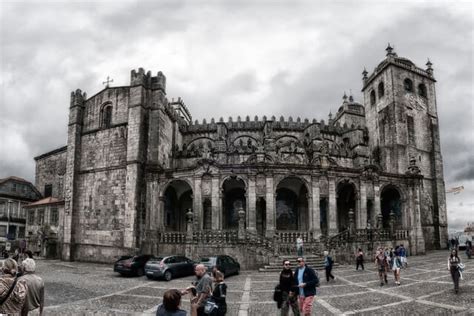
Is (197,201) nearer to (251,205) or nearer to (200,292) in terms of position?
(251,205)

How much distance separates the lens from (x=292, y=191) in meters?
31.2

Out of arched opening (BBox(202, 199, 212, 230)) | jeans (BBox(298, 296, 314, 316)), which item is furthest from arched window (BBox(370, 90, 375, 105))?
jeans (BBox(298, 296, 314, 316))

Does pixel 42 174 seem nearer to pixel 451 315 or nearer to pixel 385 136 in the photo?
pixel 385 136

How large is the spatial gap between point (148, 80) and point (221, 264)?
1777cm

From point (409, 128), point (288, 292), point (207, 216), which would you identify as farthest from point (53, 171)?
point (288, 292)

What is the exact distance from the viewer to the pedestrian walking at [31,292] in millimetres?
5621

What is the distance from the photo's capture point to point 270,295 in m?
13.7

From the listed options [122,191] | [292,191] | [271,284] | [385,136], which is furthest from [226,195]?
[385,136]

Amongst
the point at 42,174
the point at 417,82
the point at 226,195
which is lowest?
the point at 226,195

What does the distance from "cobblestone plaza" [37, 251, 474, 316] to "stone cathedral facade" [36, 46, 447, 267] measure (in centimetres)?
606

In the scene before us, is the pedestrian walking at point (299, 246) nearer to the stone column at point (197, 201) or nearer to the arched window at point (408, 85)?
the stone column at point (197, 201)

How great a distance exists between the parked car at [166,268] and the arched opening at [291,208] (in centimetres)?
1337

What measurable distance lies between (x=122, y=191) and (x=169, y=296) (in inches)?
992

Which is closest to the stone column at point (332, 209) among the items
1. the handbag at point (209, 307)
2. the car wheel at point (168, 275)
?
the car wheel at point (168, 275)
